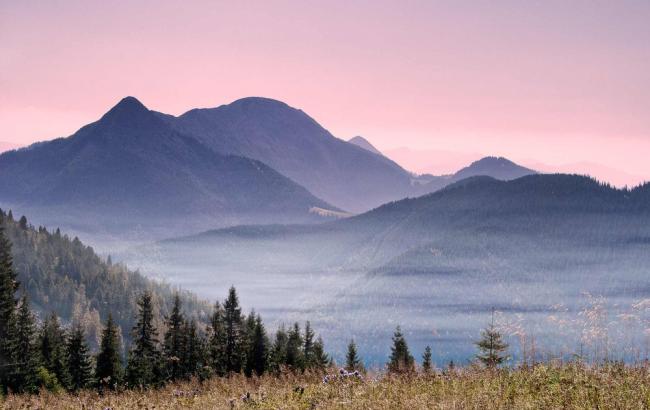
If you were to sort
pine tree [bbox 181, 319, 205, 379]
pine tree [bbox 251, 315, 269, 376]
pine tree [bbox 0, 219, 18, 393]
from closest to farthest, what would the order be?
pine tree [bbox 0, 219, 18, 393]
pine tree [bbox 251, 315, 269, 376]
pine tree [bbox 181, 319, 205, 379]

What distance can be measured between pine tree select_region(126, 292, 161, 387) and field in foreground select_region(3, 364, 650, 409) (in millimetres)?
47906

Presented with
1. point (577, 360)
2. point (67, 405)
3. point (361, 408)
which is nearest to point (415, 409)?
point (361, 408)

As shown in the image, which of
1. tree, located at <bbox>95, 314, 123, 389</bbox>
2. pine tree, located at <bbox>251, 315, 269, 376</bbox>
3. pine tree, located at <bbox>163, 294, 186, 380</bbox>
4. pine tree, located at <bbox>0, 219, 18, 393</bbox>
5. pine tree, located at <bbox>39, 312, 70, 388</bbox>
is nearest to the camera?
pine tree, located at <bbox>0, 219, 18, 393</bbox>

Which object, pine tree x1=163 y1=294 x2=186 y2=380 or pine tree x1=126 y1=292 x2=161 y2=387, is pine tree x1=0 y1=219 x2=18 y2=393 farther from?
pine tree x1=163 y1=294 x2=186 y2=380

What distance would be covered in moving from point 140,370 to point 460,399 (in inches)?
2191

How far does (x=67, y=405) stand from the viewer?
1606 cm

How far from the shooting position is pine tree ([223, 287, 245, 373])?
229 feet

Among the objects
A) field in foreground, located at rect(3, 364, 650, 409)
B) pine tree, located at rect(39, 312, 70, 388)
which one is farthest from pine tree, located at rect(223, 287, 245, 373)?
field in foreground, located at rect(3, 364, 650, 409)

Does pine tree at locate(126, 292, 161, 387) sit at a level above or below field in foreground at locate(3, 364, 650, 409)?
below

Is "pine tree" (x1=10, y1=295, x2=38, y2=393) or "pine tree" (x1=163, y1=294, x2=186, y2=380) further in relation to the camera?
"pine tree" (x1=163, y1=294, x2=186, y2=380)

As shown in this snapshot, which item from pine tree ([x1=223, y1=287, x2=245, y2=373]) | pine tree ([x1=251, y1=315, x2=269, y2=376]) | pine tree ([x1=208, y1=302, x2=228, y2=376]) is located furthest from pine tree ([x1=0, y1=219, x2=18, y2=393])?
pine tree ([x1=251, y1=315, x2=269, y2=376])

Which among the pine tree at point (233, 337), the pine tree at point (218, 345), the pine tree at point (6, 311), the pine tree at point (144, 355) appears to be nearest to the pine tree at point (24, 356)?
the pine tree at point (6, 311)

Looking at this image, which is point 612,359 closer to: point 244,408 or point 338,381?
point 338,381

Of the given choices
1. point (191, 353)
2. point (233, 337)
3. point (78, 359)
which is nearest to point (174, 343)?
point (191, 353)
